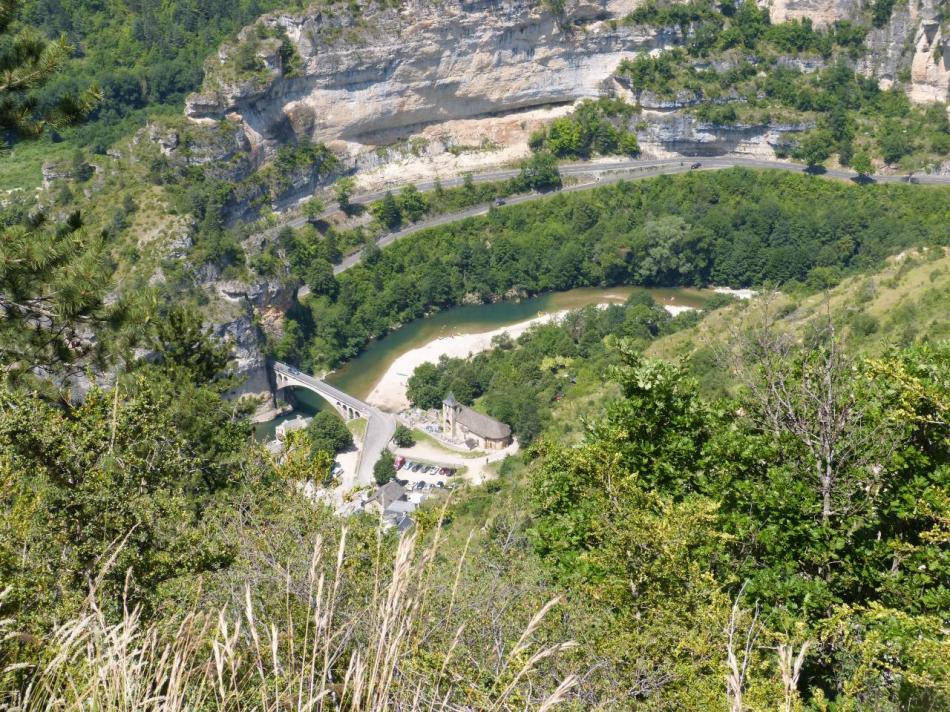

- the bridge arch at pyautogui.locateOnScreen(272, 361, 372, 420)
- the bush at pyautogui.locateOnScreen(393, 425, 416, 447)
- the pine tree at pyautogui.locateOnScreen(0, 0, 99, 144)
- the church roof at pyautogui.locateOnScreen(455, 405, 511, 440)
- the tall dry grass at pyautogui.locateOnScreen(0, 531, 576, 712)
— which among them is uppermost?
the pine tree at pyautogui.locateOnScreen(0, 0, 99, 144)

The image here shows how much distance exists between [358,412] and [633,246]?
15.5 m

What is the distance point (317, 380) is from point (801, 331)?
18338 millimetres

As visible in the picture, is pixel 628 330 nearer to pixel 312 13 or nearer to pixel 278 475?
pixel 312 13

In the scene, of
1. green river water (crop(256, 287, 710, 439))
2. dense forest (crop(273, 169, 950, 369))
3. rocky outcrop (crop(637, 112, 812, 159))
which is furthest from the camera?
rocky outcrop (crop(637, 112, 812, 159))

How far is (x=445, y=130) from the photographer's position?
45.5m

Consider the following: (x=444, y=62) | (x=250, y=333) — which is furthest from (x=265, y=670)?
(x=444, y=62)

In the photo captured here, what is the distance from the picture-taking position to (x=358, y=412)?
31094 millimetres

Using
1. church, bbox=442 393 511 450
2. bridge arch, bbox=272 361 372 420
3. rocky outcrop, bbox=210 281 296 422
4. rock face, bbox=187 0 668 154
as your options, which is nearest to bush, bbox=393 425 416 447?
church, bbox=442 393 511 450

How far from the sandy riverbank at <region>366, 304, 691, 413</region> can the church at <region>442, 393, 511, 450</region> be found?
2.46 metres

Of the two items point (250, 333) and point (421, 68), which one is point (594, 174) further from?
point (250, 333)

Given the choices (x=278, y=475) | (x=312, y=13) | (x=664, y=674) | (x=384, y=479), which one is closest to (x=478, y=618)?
(x=664, y=674)

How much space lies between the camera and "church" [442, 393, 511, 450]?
28.2 m

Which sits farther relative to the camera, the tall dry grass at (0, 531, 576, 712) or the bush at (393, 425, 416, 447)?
the bush at (393, 425, 416, 447)

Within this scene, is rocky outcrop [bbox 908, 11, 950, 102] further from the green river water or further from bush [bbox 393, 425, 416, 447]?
bush [bbox 393, 425, 416, 447]
